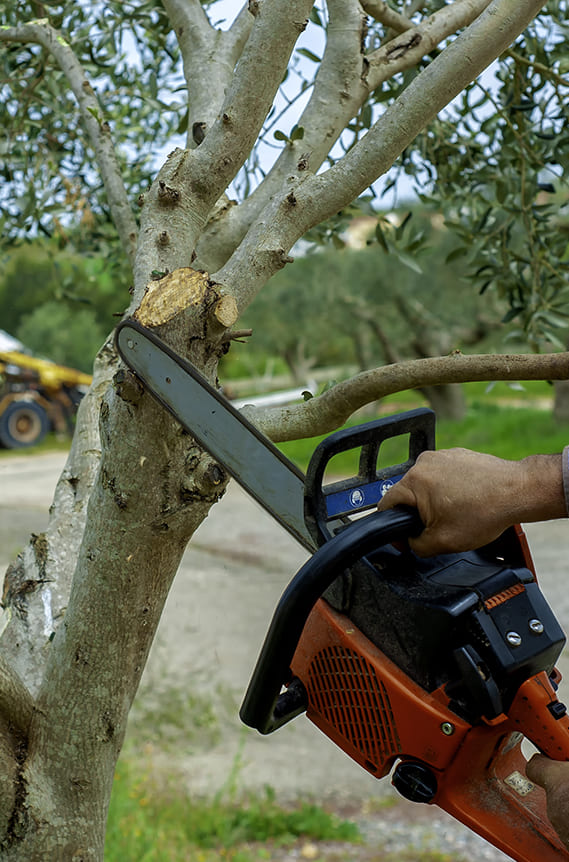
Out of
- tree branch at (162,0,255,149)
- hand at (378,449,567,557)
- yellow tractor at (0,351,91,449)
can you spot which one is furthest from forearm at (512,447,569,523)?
yellow tractor at (0,351,91,449)

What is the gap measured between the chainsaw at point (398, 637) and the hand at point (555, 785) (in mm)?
21

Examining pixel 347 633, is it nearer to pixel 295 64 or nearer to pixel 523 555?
pixel 523 555

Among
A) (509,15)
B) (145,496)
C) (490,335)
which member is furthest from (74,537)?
(490,335)

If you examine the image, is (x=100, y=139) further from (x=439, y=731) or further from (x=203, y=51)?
(x=439, y=731)

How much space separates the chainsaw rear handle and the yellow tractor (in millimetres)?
15202

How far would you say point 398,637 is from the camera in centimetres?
125

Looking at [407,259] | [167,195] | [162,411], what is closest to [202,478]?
[162,411]

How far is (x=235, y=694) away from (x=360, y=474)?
4006mm

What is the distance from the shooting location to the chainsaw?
1.19 meters

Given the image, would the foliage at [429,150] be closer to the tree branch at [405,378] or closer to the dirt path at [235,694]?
the tree branch at [405,378]

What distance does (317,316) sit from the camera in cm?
1839

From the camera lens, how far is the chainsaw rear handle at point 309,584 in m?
1.14

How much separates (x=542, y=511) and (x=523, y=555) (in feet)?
0.59

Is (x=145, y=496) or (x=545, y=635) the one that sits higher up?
(x=145, y=496)
